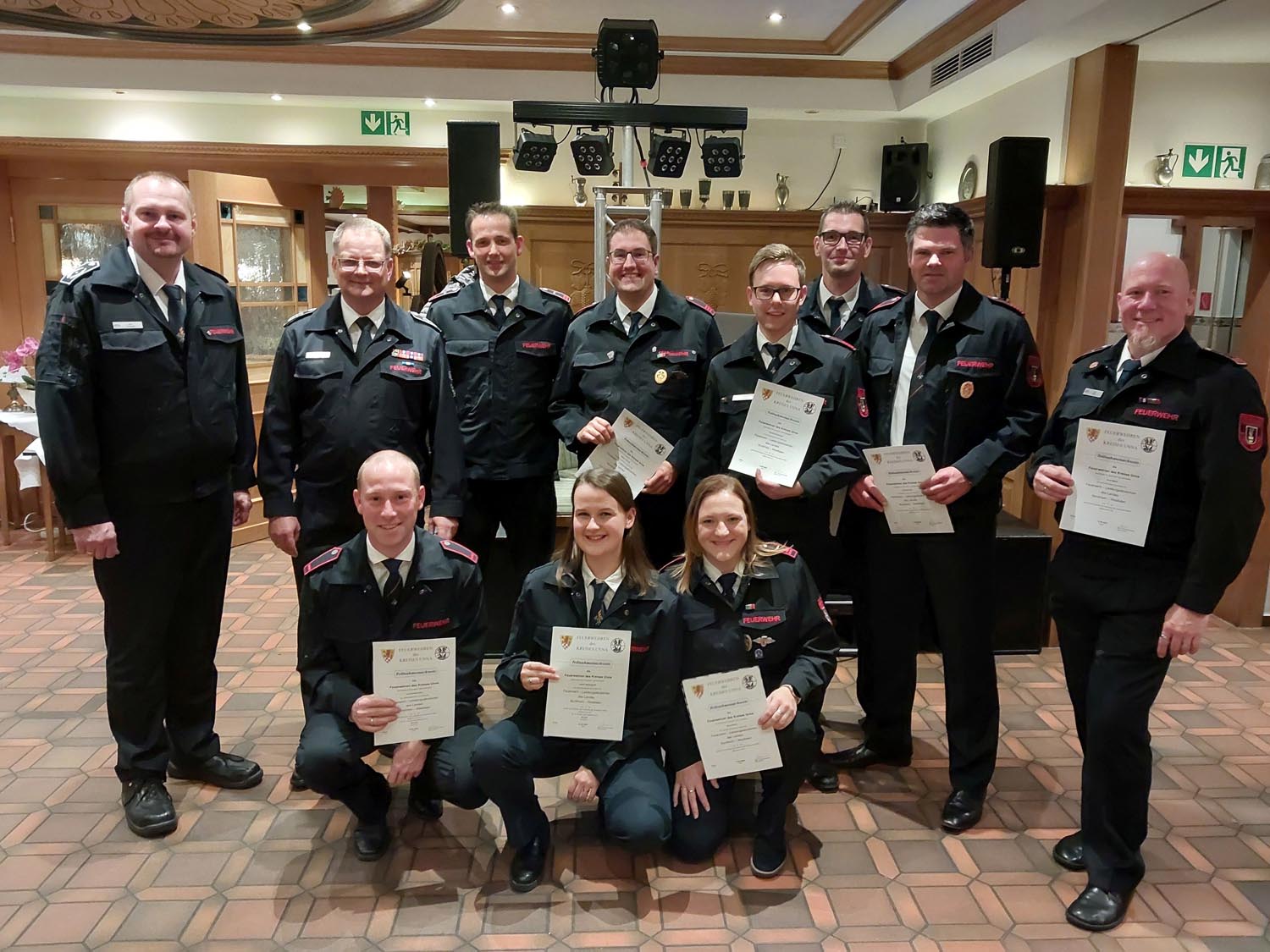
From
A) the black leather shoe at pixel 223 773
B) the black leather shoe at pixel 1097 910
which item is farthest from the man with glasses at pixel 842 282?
the black leather shoe at pixel 223 773

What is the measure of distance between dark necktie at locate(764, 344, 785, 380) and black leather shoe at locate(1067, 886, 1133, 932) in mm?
1502

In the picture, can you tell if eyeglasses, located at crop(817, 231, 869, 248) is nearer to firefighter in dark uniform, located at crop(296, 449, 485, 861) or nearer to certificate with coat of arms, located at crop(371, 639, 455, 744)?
firefighter in dark uniform, located at crop(296, 449, 485, 861)

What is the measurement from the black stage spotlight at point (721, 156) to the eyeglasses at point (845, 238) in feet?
5.97

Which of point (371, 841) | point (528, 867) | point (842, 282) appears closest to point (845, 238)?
point (842, 282)

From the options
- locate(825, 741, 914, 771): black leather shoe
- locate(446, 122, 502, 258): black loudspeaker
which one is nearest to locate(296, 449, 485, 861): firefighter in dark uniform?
locate(825, 741, 914, 771): black leather shoe

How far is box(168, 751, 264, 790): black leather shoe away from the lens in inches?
104

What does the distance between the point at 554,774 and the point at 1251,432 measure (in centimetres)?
176

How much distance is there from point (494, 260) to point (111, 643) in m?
1.52

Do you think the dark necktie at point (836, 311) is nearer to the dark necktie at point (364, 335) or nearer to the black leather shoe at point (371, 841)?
the dark necktie at point (364, 335)

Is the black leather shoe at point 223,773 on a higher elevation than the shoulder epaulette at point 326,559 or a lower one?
lower

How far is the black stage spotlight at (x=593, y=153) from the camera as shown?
4.51 m

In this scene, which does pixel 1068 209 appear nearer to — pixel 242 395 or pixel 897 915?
pixel 897 915

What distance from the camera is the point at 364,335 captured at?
8.22ft

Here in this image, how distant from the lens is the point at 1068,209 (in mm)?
4480
